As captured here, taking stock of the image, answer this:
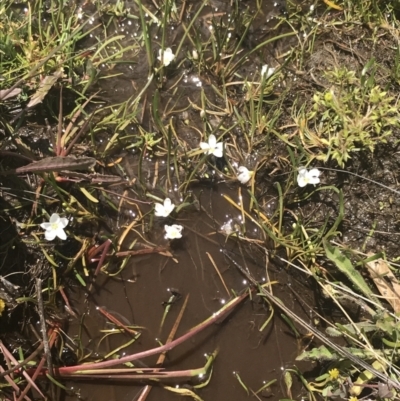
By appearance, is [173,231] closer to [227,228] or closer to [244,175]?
[227,228]

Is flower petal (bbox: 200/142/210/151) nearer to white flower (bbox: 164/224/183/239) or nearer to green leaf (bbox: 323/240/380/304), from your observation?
white flower (bbox: 164/224/183/239)

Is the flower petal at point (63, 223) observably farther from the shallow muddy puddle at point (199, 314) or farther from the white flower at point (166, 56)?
the white flower at point (166, 56)

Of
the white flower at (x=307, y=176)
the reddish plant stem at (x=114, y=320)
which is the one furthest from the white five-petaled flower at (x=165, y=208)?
the white flower at (x=307, y=176)

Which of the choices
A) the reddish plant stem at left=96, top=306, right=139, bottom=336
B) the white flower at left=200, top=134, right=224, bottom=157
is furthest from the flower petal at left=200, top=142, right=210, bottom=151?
A: the reddish plant stem at left=96, top=306, right=139, bottom=336

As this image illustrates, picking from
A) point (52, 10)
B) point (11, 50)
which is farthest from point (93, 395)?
point (52, 10)

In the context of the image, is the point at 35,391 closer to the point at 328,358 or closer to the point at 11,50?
the point at 328,358

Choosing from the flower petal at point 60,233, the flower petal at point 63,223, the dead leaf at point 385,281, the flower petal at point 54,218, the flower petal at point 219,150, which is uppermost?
the flower petal at point 219,150

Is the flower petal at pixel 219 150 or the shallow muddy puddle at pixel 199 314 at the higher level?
the flower petal at pixel 219 150

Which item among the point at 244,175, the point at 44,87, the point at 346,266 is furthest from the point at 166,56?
the point at 346,266
